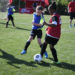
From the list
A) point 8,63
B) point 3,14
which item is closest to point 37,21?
point 8,63

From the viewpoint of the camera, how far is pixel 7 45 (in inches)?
355

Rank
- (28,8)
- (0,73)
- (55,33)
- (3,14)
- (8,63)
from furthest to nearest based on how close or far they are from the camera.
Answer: (28,8)
(3,14)
(8,63)
(55,33)
(0,73)

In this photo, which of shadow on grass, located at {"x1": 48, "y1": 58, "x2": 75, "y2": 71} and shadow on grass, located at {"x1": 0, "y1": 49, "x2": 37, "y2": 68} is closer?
shadow on grass, located at {"x1": 48, "y1": 58, "x2": 75, "y2": 71}

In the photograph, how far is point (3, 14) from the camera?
2209 cm

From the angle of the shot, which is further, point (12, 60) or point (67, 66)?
point (12, 60)

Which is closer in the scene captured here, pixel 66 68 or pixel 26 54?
pixel 66 68

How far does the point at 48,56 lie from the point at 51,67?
4.10ft

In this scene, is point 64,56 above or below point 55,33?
below

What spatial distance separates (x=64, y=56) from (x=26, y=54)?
4.72 ft

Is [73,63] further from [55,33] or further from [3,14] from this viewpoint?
[3,14]

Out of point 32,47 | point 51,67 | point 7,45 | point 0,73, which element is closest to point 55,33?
point 51,67

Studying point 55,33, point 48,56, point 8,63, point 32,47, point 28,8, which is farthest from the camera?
point 28,8

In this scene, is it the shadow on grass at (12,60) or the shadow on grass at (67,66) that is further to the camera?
the shadow on grass at (12,60)

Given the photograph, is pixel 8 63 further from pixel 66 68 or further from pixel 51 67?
pixel 66 68
